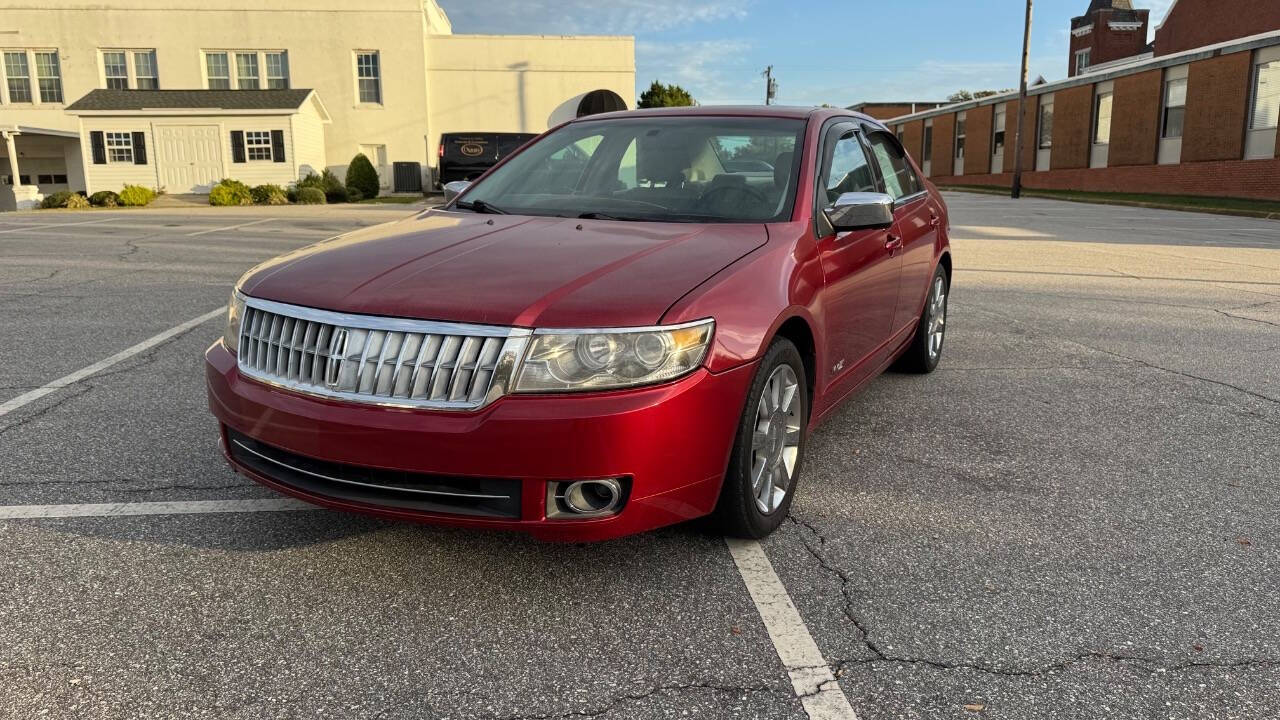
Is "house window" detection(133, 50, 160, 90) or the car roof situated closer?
the car roof

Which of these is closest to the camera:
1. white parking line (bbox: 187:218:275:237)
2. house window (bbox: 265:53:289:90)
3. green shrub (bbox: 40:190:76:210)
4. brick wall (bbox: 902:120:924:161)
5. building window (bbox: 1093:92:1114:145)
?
white parking line (bbox: 187:218:275:237)

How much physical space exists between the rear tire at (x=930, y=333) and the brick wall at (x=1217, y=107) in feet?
93.7

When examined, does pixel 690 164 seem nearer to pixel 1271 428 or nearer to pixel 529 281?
pixel 529 281

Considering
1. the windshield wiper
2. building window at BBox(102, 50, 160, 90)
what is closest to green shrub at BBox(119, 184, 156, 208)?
building window at BBox(102, 50, 160, 90)

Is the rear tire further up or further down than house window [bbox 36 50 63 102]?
further down

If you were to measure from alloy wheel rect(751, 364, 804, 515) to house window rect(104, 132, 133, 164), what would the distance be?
3872 centimetres

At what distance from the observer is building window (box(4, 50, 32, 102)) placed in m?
39.8

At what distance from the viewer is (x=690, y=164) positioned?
4.27 m

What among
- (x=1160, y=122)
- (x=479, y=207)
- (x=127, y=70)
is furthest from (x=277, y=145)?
(x=479, y=207)

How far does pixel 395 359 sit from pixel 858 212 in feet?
6.58

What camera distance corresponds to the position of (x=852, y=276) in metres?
4.14

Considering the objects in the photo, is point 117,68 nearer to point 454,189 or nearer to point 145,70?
point 145,70

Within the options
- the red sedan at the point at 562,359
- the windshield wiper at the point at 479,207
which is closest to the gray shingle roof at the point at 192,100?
the windshield wiper at the point at 479,207

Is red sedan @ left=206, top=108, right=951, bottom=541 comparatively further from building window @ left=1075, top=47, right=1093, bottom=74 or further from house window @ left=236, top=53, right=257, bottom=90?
building window @ left=1075, top=47, right=1093, bottom=74
